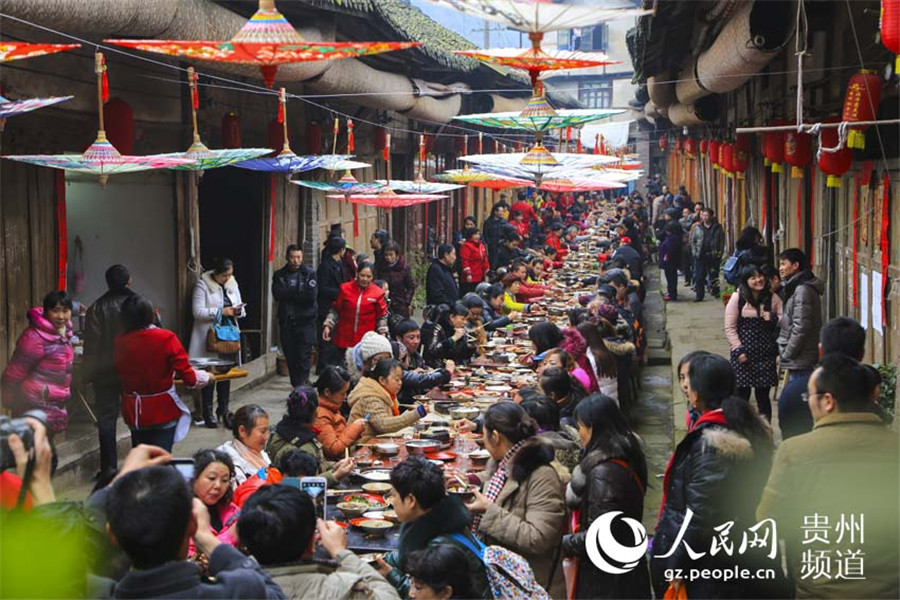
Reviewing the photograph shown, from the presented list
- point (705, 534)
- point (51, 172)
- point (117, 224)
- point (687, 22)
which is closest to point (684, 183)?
point (687, 22)

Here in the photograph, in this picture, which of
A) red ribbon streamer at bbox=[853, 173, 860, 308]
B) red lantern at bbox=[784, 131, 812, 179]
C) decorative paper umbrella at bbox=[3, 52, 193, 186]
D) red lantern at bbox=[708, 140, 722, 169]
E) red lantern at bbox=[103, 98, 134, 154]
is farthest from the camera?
red lantern at bbox=[708, 140, 722, 169]

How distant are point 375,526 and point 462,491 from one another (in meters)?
0.59

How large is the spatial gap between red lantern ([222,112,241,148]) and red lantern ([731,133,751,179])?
7.97 metres

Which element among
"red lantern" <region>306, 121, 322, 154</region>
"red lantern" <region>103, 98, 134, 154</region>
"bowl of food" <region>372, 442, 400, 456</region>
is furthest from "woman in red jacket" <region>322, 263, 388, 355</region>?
"bowl of food" <region>372, 442, 400, 456</region>

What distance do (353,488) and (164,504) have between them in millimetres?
3187

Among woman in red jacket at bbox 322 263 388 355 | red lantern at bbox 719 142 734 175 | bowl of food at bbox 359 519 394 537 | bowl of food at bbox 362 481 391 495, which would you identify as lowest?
bowl of food at bbox 359 519 394 537

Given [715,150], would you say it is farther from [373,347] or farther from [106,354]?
[106,354]

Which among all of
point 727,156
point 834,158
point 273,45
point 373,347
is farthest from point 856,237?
point 727,156

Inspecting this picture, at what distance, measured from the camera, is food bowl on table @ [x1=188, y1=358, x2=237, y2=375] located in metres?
10.7

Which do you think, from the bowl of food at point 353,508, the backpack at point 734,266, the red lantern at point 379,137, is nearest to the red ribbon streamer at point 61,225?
the bowl of food at point 353,508

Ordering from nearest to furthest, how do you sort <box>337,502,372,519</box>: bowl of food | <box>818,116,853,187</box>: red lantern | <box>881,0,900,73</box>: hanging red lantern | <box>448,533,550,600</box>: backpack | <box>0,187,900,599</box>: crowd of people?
1. <box>0,187,900,599</box>: crowd of people
2. <box>448,533,550,600</box>: backpack
3. <box>881,0,900,73</box>: hanging red lantern
4. <box>337,502,372,519</box>: bowl of food
5. <box>818,116,853,187</box>: red lantern

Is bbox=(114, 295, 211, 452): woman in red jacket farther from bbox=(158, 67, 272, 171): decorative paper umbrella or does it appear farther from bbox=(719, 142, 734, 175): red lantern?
bbox=(719, 142, 734, 175): red lantern

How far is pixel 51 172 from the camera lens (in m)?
9.88

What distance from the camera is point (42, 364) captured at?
884 centimetres
